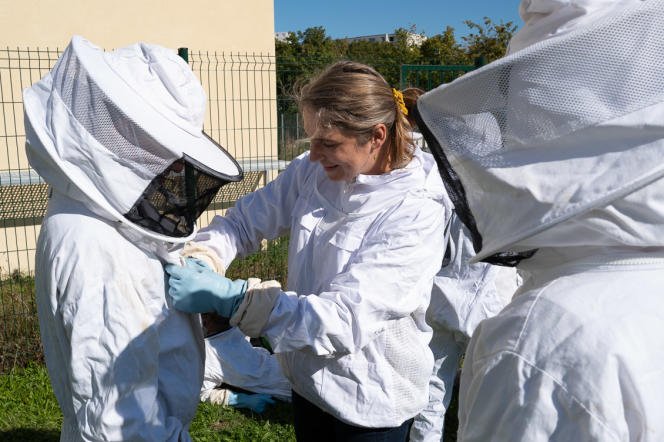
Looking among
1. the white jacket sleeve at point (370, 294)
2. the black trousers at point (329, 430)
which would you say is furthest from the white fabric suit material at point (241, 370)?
the white jacket sleeve at point (370, 294)

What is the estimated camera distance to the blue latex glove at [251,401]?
15.6 ft

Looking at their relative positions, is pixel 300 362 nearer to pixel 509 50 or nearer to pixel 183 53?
pixel 509 50

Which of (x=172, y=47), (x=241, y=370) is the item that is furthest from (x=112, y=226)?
(x=172, y=47)

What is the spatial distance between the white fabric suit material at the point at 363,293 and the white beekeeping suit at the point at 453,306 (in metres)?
1.21

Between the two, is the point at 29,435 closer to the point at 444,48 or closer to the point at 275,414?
the point at 275,414

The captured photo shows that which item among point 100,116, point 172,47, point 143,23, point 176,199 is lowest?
point 176,199

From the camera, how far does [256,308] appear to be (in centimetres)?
219

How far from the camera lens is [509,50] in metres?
1.39

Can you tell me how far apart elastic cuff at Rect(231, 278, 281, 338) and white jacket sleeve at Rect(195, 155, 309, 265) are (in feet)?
2.08

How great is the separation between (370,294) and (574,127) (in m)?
1.15

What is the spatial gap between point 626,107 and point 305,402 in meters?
1.89

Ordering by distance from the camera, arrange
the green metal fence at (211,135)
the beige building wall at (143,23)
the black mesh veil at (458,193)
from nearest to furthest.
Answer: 1. the black mesh veil at (458,193)
2. the green metal fence at (211,135)
3. the beige building wall at (143,23)

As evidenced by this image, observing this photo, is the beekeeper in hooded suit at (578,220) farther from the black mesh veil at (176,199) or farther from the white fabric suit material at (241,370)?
the white fabric suit material at (241,370)

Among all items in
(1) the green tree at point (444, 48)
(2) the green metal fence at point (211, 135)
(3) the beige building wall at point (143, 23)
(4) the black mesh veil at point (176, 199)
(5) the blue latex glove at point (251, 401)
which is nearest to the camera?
(4) the black mesh veil at point (176, 199)
